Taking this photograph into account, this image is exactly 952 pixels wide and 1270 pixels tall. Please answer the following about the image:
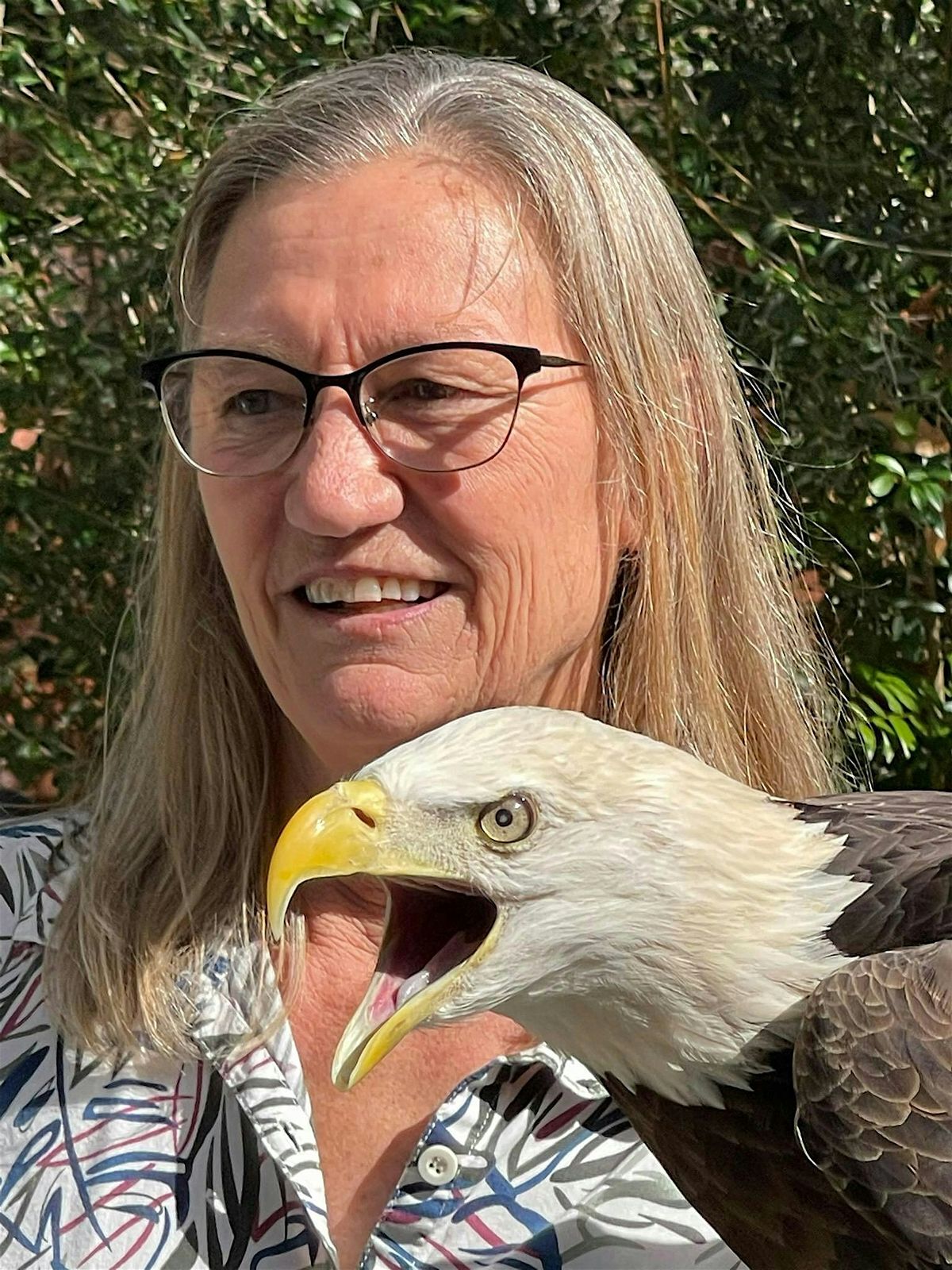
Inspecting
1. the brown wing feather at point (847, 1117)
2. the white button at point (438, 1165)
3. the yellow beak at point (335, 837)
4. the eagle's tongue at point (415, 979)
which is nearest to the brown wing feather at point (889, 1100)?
the brown wing feather at point (847, 1117)

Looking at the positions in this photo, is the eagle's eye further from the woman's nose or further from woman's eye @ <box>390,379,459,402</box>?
woman's eye @ <box>390,379,459,402</box>

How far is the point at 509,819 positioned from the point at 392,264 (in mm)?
765

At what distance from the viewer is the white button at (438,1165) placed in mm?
1614

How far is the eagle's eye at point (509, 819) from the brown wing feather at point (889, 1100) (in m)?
0.31

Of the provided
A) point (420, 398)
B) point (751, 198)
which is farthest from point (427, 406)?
point (751, 198)

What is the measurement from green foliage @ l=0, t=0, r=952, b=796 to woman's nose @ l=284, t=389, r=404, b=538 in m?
1.22

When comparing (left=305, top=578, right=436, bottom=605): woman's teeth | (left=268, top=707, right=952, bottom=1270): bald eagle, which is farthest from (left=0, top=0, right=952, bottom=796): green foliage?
(left=268, top=707, right=952, bottom=1270): bald eagle

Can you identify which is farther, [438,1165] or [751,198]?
[751,198]

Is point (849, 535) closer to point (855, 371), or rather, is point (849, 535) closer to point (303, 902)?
point (855, 371)

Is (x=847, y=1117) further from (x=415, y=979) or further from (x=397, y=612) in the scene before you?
(x=397, y=612)

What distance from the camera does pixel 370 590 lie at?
1673 millimetres

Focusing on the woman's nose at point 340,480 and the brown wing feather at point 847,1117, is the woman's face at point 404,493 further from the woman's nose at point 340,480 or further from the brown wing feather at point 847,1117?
the brown wing feather at point 847,1117

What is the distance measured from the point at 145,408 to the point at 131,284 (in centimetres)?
30

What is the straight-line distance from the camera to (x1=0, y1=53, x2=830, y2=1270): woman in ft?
5.41
